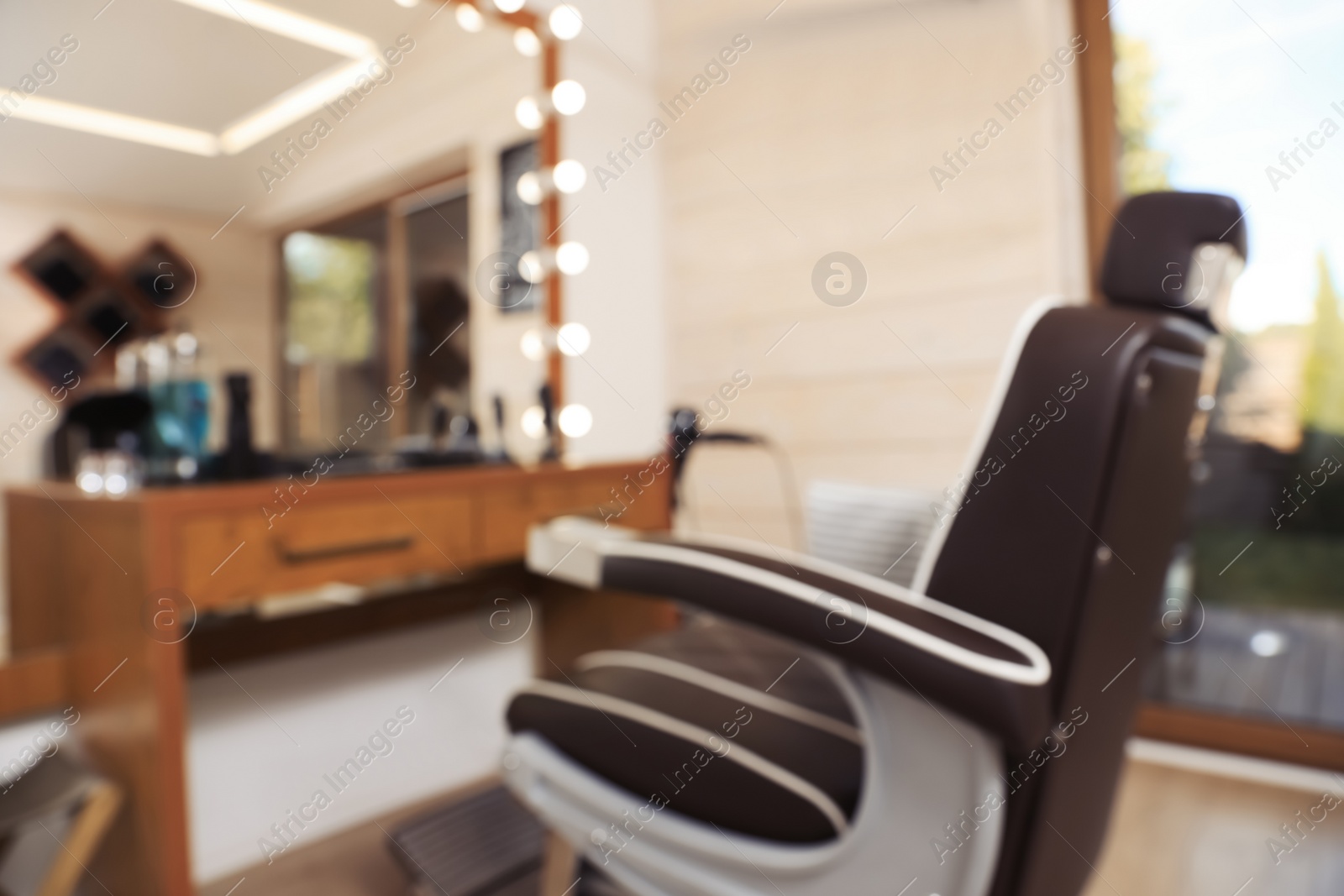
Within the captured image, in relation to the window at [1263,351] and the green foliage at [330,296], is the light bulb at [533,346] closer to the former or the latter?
the green foliage at [330,296]

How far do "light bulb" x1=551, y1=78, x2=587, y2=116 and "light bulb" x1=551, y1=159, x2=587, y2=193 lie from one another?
0.15 m

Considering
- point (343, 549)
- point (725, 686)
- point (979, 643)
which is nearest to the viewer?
point (979, 643)

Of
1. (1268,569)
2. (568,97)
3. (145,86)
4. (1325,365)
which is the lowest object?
(1268,569)

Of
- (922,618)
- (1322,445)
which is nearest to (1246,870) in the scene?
(1322,445)

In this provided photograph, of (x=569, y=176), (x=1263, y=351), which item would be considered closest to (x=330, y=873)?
(x=569, y=176)

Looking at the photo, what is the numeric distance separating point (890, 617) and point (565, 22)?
7.35 ft

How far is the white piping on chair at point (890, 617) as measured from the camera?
1.76 ft

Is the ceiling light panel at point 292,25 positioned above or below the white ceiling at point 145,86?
above

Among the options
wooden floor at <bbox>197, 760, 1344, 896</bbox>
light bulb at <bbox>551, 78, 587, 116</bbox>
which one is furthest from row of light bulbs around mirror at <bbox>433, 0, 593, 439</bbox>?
wooden floor at <bbox>197, 760, 1344, 896</bbox>

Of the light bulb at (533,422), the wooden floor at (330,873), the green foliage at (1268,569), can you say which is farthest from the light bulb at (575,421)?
the green foliage at (1268,569)

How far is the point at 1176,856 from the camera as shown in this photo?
147cm

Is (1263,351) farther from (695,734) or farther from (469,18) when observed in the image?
(469,18)

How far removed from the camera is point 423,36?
1827 millimetres

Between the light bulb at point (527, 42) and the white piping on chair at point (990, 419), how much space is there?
1.91 meters
